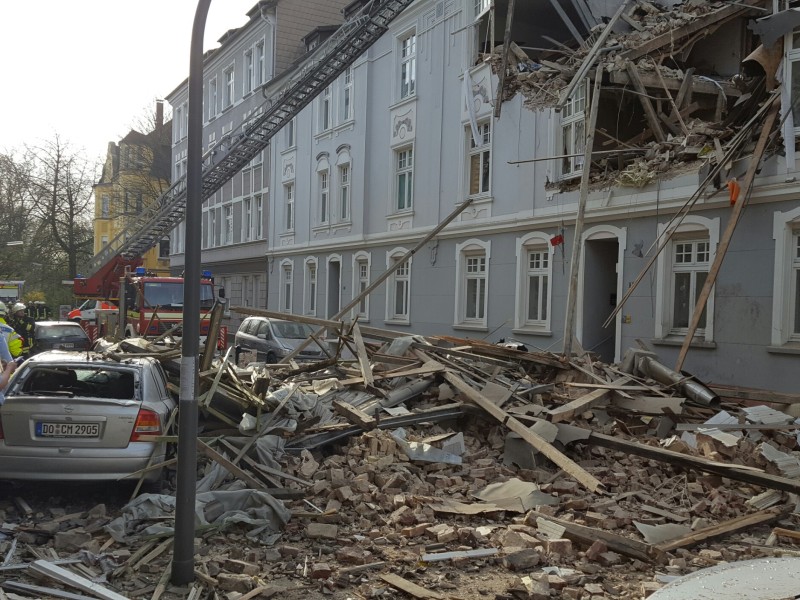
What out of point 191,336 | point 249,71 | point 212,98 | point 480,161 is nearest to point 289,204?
point 249,71

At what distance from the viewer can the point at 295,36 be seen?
1422 inches

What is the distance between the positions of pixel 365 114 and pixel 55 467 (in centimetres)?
2095

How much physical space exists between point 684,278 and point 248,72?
29899 mm

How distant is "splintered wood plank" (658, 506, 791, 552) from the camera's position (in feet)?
20.8

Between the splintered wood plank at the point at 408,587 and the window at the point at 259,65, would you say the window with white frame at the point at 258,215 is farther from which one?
the splintered wood plank at the point at 408,587

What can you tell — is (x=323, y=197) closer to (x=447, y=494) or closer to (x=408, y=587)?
(x=447, y=494)

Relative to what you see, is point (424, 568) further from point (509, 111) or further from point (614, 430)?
point (509, 111)

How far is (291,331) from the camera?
71.5 feet

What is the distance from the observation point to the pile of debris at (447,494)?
18.8 feet

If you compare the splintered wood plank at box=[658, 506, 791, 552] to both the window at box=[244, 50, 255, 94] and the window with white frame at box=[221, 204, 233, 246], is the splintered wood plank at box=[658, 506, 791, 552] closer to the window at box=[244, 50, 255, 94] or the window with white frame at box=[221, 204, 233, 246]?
the window at box=[244, 50, 255, 94]

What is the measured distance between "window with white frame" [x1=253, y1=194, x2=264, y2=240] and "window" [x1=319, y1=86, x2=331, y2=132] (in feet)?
23.6

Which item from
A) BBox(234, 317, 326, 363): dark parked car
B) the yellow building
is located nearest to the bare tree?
the yellow building

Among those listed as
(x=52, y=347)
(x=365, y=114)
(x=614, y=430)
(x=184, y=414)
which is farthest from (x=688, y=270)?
(x=52, y=347)

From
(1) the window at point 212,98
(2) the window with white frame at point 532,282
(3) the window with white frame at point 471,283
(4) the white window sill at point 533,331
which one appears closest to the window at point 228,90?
(1) the window at point 212,98
